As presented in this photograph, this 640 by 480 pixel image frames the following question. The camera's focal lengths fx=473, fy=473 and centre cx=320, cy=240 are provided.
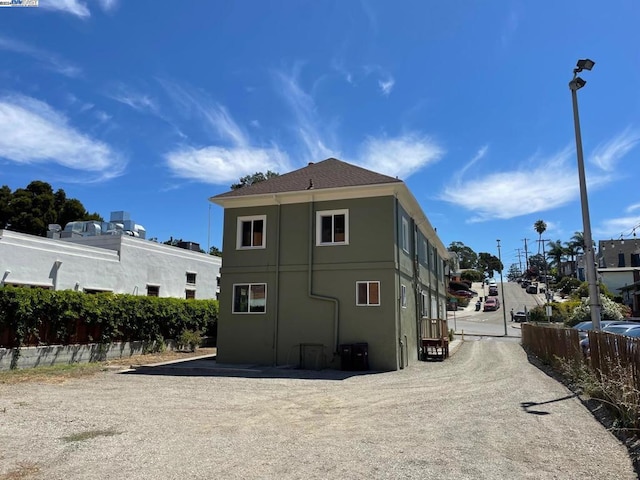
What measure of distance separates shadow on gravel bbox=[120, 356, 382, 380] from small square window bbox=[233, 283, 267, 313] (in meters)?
2.10

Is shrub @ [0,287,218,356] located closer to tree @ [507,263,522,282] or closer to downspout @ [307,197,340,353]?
downspout @ [307,197,340,353]

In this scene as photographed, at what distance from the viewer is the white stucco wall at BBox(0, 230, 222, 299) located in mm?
18859

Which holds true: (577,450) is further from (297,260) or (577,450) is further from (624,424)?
(297,260)

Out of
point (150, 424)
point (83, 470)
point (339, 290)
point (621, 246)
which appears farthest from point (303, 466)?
point (621, 246)

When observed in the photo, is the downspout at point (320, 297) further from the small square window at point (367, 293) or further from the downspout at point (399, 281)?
the downspout at point (399, 281)

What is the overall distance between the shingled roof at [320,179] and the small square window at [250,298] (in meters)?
3.50

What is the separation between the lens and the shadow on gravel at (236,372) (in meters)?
14.2

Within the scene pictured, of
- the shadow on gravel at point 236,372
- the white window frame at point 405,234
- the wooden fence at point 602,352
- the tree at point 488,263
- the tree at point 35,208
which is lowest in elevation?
the shadow on gravel at point 236,372

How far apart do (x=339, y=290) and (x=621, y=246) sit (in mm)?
73474

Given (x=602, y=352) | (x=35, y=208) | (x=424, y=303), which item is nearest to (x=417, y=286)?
(x=424, y=303)

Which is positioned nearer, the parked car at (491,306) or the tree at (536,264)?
the parked car at (491,306)

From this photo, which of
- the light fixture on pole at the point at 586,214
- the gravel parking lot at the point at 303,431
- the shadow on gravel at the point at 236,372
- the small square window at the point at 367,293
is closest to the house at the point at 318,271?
the small square window at the point at 367,293

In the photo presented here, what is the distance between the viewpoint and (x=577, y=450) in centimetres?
594

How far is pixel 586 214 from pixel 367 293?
23.4 feet
